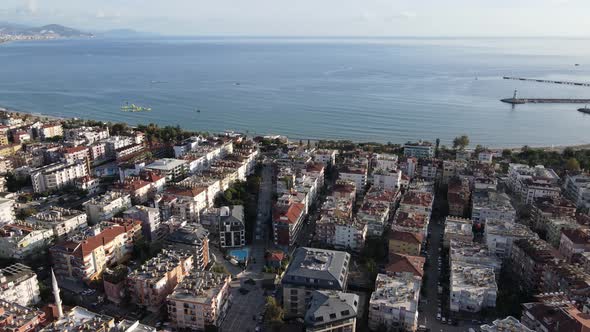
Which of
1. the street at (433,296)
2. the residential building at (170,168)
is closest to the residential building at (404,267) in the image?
the street at (433,296)

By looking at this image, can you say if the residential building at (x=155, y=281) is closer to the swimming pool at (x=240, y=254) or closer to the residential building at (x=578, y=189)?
the swimming pool at (x=240, y=254)

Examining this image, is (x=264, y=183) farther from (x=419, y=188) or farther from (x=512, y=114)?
(x=512, y=114)

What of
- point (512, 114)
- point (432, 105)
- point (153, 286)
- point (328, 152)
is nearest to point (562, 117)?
point (512, 114)

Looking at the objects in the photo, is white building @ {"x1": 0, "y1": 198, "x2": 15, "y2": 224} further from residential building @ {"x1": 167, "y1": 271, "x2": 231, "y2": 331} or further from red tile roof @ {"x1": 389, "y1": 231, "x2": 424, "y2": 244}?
red tile roof @ {"x1": 389, "y1": 231, "x2": 424, "y2": 244}

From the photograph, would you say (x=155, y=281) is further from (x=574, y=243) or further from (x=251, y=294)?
(x=574, y=243)

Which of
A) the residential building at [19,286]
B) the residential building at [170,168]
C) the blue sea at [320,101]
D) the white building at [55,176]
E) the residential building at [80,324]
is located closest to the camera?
the residential building at [80,324]

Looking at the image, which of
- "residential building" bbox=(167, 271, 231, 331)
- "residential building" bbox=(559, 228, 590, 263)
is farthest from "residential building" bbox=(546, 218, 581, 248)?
"residential building" bbox=(167, 271, 231, 331)

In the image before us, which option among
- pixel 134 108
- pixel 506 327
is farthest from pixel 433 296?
pixel 134 108
